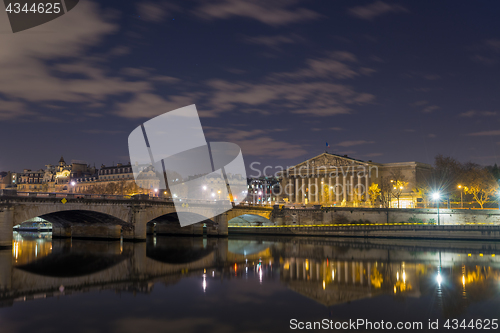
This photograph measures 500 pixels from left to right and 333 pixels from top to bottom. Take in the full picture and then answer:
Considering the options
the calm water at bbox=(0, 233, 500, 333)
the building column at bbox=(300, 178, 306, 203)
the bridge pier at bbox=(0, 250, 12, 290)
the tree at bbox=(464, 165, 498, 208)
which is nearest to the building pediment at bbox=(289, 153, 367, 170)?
the building column at bbox=(300, 178, 306, 203)

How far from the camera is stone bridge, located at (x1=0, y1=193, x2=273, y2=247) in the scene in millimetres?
46781

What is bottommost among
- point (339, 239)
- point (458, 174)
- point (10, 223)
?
point (339, 239)

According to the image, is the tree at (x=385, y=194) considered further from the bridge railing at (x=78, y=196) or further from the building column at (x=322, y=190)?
the bridge railing at (x=78, y=196)

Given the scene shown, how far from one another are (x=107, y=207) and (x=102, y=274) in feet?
74.0

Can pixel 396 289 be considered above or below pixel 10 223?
below

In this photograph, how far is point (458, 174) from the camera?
102m

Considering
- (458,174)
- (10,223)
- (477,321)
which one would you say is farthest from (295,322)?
(458,174)

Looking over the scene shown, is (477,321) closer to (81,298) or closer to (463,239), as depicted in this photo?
(81,298)

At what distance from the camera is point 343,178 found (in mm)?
130375

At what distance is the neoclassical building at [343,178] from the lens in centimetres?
12457

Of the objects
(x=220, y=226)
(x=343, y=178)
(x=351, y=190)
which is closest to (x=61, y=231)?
(x=220, y=226)

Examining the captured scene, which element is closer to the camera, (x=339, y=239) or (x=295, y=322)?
(x=295, y=322)

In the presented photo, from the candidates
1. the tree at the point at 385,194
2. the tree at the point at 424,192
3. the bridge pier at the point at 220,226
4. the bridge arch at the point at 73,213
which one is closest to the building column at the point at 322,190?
the tree at the point at 385,194

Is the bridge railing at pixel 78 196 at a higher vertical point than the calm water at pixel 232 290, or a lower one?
higher
